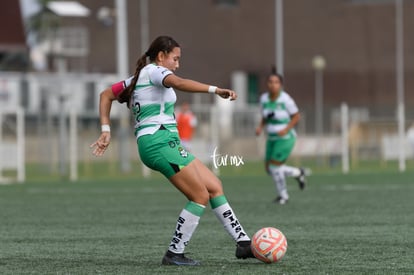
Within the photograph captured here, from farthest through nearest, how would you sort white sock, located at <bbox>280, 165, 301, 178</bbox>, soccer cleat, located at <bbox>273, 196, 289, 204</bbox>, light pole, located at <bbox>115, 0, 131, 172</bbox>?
light pole, located at <bbox>115, 0, 131, 172</bbox> → white sock, located at <bbox>280, 165, 301, 178</bbox> → soccer cleat, located at <bbox>273, 196, 289, 204</bbox>

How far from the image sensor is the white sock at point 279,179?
62.7ft

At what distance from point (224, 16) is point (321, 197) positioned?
1851 inches

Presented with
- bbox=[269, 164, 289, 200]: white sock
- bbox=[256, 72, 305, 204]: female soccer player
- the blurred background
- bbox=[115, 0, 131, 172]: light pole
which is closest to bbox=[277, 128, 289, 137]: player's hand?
bbox=[256, 72, 305, 204]: female soccer player

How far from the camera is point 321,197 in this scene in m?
20.7

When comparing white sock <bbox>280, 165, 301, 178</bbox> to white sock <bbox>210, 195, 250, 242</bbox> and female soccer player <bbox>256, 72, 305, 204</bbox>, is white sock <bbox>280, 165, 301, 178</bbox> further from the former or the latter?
white sock <bbox>210, 195, 250, 242</bbox>

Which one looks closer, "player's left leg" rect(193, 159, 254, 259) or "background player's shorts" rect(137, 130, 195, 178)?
"background player's shorts" rect(137, 130, 195, 178)

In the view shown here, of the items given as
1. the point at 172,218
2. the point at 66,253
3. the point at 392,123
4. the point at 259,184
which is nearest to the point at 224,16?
the point at 392,123

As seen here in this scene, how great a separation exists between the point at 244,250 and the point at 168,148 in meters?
1.15

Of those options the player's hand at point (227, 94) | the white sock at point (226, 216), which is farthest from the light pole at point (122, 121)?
the player's hand at point (227, 94)

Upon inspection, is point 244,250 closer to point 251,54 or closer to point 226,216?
point 226,216

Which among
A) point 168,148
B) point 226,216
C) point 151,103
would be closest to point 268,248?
point 226,216

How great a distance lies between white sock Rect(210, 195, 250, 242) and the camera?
33.4 feet

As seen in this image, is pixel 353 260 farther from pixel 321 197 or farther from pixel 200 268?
pixel 321 197

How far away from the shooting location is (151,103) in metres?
10.1
